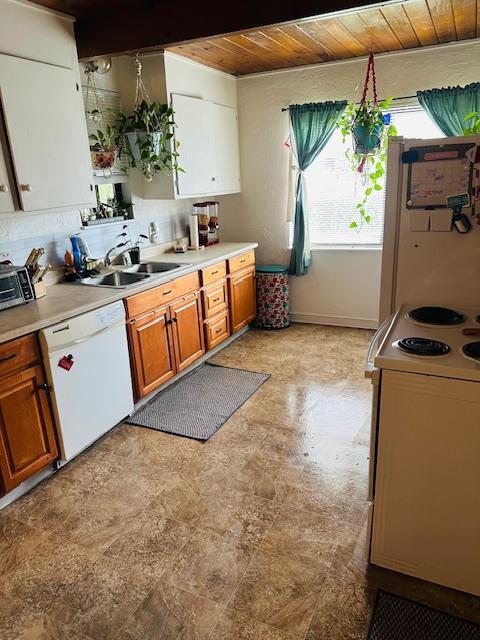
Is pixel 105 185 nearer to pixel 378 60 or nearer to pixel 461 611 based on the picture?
pixel 378 60

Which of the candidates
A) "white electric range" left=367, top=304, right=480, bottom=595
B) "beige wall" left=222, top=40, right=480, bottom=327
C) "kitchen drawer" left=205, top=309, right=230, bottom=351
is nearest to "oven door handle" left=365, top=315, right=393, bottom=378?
"white electric range" left=367, top=304, right=480, bottom=595

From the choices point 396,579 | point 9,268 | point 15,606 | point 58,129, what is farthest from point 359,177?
point 15,606

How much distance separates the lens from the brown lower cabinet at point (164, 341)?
3096 millimetres

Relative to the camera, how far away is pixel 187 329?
11.9ft

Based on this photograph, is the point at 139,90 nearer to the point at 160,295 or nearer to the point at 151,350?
the point at 160,295

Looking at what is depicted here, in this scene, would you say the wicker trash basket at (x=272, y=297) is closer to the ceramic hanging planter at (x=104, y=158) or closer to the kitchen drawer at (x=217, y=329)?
the kitchen drawer at (x=217, y=329)

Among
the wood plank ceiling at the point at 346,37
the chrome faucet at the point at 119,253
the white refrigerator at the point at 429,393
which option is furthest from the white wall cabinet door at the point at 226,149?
the white refrigerator at the point at 429,393

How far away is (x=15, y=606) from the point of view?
1.78 m

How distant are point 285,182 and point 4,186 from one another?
2871 mm

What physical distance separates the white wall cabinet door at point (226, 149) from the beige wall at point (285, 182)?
0.12 metres

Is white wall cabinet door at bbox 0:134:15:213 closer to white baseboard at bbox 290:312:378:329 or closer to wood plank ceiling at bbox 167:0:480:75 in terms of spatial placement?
wood plank ceiling at bbox 167:0:480:75

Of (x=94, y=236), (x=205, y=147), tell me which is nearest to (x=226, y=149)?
(x=205, y=147)

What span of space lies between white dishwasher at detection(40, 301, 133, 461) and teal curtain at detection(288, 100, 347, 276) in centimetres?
227

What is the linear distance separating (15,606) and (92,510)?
546 mm
